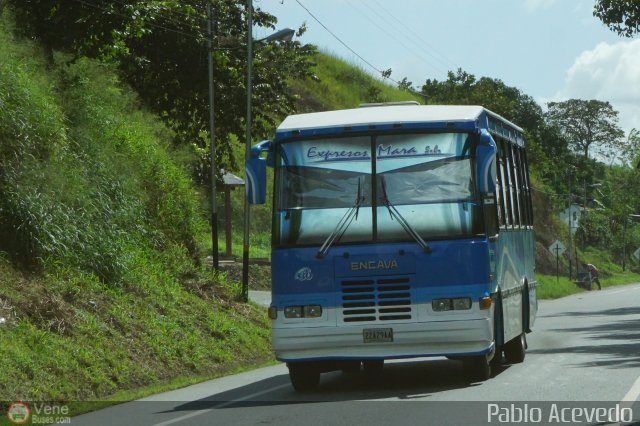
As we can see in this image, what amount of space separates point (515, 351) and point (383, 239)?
4.72 metres

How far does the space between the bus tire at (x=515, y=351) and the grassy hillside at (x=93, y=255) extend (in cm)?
491

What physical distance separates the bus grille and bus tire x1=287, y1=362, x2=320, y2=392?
106cm

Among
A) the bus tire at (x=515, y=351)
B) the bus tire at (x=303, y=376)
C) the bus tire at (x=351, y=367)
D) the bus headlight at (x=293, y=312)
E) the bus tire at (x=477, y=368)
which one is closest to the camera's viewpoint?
the bus headlight at (x=293, y=312)

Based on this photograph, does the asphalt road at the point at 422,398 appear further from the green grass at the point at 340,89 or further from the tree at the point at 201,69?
the green grass at the point at 340,89

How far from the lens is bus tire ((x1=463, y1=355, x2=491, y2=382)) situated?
14.9m

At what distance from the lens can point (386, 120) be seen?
49.0 ft

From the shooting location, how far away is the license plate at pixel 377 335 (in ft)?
46.8

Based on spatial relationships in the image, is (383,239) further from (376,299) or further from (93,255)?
(93,255)

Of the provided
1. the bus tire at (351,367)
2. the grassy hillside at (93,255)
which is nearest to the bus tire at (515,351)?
the bus tire at (351,367)

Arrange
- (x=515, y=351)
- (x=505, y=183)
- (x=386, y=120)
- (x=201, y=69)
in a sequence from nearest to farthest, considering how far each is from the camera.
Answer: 1. (x=386, y=120)
2. (x=505, y=183)
3. (x=515, y=351)
4. (x=201, y=69)

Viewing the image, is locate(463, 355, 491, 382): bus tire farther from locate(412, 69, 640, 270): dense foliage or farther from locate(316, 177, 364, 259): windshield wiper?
locate(412, 69, 640, 270): dense foliage

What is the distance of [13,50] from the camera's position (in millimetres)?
22375

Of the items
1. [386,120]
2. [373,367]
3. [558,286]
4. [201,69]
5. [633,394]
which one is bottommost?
[558,286]

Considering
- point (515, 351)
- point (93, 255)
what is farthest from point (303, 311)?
point (93, 255)
